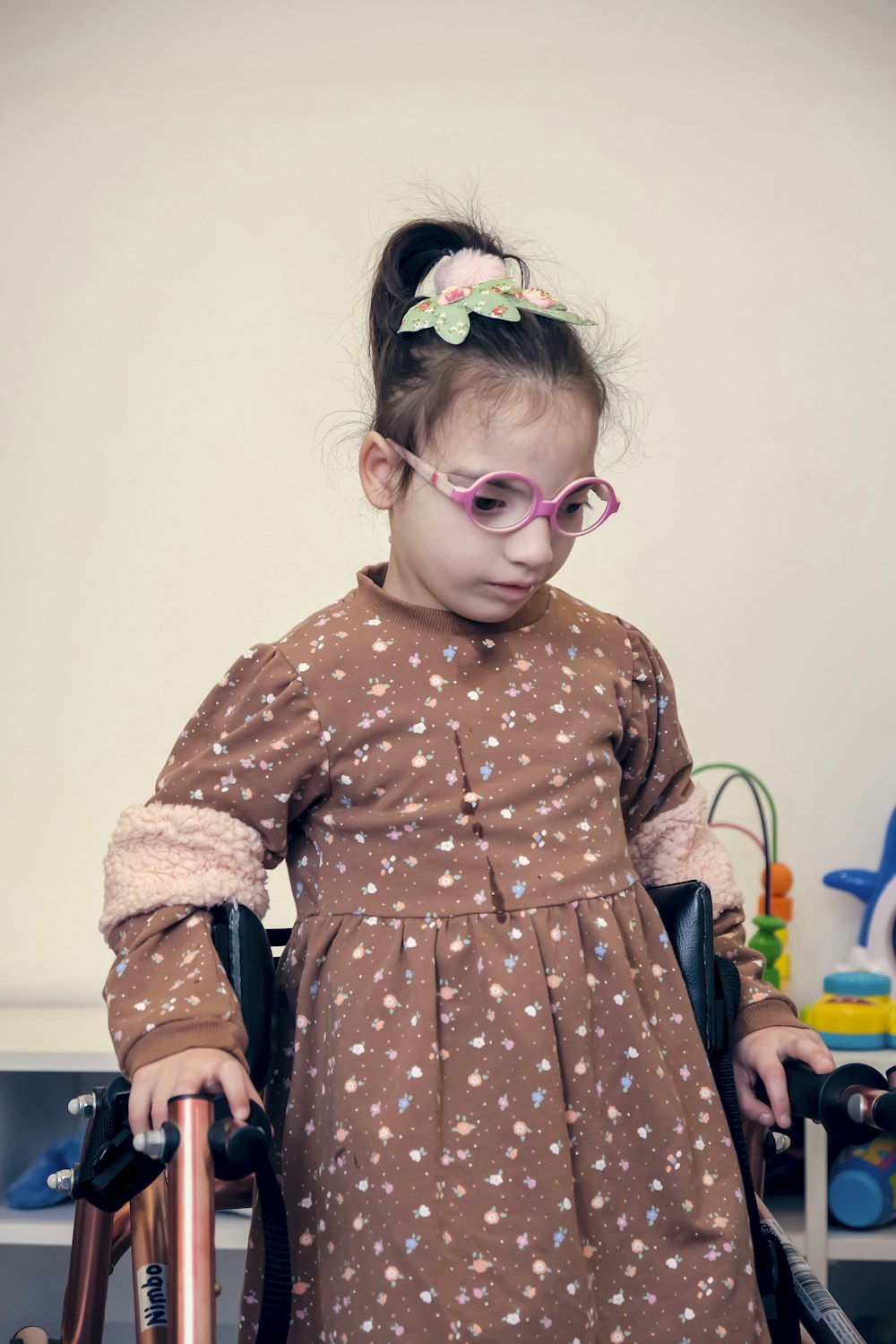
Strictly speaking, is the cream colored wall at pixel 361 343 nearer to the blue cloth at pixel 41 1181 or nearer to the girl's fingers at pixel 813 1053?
the blue cloth at pixel 41 1181

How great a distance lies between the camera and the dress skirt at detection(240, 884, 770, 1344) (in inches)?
31.1

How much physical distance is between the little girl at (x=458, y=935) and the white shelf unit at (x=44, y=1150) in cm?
68

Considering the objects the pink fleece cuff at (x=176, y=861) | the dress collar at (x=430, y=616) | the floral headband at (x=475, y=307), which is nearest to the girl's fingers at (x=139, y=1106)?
the pink fleece cuff at (x=176, y=861)

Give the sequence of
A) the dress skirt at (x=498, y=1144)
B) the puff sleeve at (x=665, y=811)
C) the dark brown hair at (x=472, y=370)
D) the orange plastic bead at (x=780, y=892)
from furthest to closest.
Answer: the orange plastic bead at (x=780, y=892)
the puff sleeve at (x=665, y=811)
the dark brown hair at (x=472, y=370)
the dress skirt at (x=498, y=1144)

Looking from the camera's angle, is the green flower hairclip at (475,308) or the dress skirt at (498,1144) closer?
the dress skirt at (498,1144)

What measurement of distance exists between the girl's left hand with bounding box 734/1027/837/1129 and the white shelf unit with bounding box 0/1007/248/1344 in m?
0.79

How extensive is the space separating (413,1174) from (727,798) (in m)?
1.07

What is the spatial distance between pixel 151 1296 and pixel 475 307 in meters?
0.75

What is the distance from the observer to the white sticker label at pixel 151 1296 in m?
0.96

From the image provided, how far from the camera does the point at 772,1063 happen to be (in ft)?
3.03

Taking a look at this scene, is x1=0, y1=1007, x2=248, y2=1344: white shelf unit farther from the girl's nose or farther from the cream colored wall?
the girl's nose

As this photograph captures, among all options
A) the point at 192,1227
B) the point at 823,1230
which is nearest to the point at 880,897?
the point at 823,1230

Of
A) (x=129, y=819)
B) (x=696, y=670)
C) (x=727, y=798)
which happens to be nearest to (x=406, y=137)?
(x=696, y=670)

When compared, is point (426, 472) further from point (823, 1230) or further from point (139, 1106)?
point (823, 1230)
